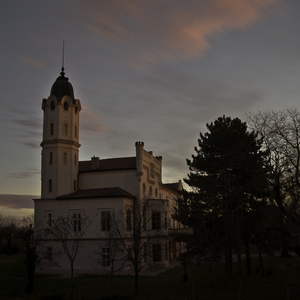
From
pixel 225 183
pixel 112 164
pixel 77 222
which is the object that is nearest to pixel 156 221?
pixel 112 164

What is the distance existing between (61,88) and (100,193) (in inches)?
563

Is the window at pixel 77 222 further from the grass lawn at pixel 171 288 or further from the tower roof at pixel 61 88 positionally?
the tower roof at pixel 61 88

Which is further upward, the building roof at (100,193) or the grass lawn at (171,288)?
the building roof at (100,193)

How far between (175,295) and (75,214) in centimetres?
1932

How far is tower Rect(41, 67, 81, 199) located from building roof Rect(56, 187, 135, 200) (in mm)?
1277

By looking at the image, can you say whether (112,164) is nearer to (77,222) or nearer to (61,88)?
(77,222)

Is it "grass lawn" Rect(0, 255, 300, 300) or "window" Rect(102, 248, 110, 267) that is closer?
"grass lawn" Rect(0, 255, 300, 300)

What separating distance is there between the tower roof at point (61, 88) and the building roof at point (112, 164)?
8.71m

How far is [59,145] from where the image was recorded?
4078 cm

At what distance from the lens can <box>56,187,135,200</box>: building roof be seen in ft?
123

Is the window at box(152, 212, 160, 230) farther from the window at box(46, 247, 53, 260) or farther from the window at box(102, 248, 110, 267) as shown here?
the window at box(46, 247, 53, 260)

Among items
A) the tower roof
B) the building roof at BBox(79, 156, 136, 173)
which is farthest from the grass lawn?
the tower roof

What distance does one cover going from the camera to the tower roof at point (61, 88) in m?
42.3

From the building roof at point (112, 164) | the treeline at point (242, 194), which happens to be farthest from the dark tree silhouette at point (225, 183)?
the building roof at point (112, 164)
